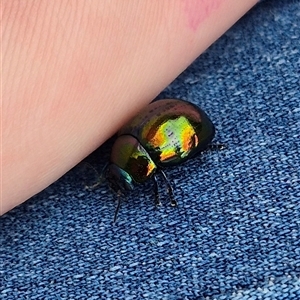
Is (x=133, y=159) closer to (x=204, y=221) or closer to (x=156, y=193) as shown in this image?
(x=156, y=193)

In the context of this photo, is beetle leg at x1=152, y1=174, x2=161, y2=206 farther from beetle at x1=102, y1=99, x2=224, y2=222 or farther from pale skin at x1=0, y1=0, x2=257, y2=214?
pale skin at x1=0, y1=0, x2=257, y2=214

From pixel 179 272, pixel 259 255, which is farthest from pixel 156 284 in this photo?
pixel 259 255

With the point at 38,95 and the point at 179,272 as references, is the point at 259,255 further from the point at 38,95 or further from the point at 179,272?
the point at 38,95

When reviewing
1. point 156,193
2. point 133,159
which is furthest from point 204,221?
point 133,159

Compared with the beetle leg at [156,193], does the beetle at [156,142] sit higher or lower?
higher

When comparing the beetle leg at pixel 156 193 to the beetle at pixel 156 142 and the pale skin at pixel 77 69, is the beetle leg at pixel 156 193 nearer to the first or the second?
the beetle at pixel 156 142

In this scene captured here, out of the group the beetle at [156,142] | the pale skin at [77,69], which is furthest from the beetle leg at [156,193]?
the pale skin at [77,69]
